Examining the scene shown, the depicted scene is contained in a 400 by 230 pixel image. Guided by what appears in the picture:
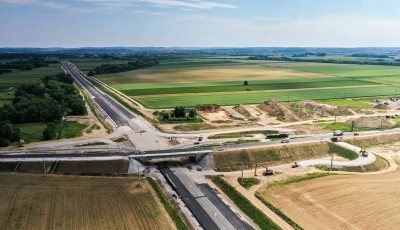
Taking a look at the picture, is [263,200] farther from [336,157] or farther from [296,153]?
[336,157]

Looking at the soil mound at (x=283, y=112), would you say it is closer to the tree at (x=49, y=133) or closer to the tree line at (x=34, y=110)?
the tree line at (x=34, y=110)

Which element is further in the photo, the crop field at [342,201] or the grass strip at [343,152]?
the grass strip at [343,152]

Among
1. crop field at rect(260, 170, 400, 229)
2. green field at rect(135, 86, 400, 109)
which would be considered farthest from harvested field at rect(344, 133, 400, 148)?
green field at rect(135, 86, 400, 109)

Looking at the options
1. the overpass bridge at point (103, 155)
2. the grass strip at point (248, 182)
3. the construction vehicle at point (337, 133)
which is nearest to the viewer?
the grass strip at point (248, 182)

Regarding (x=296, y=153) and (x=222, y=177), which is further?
(x=296, y=153)

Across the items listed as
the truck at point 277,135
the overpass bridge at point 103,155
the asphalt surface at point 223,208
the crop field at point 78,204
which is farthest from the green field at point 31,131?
the truck at point 277,135

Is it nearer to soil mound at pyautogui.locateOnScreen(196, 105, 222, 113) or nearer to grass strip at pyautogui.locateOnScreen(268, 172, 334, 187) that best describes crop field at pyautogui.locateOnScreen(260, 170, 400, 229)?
grass strip at pyautogui.locateOnScreen(268, 172, 334, 187)

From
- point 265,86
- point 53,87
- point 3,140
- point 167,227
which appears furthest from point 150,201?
point 265,86
